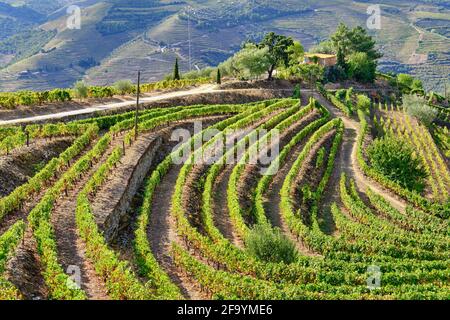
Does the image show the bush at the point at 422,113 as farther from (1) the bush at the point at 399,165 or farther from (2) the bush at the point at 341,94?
(1) the bush at the point at 399,165

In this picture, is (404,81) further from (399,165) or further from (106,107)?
(106,107)

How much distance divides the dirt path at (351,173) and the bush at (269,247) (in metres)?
17.0

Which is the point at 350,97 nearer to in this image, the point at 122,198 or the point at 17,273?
the point at 122,198

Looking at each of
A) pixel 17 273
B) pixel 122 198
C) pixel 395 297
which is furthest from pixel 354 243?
pixel 17 273

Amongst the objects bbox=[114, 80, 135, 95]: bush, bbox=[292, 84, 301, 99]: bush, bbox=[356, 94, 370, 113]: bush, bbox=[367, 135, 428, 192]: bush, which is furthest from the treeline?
bbox=[367, 135, 428, 192]: bush

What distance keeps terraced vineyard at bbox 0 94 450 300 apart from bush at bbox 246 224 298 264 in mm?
1016

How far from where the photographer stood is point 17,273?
2531 centimetres

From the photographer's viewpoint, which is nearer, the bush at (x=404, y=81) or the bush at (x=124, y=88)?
the bush at (x=124, y=88)

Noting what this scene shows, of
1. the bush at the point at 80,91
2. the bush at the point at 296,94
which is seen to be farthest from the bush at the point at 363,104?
the bush at the point at 80,91

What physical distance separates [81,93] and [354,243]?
4076 cm

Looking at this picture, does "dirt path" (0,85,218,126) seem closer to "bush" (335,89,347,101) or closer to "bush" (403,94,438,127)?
"bush" (335,89,347,101)

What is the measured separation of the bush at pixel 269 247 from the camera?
30344 millimetres

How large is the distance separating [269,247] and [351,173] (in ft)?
90.7

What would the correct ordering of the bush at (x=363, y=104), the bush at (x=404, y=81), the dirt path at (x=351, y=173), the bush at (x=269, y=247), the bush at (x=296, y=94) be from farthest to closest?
the bush at (x=404, y=81)
the bush at (x=363, y=104)
the bush at (x=296, y=94)
the dirt path at (x=351, y=173)
the bush at (x=269, y=247)
